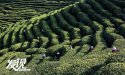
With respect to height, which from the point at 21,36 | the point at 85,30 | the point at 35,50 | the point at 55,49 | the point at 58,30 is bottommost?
the point at 21,36

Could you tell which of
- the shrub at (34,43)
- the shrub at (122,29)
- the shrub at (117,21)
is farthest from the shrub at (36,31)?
the shrub at (122,29)

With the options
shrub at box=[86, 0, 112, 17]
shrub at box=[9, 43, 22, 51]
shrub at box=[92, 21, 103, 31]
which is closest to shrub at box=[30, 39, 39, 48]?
shrub at box=[9, 43, 22, 51]

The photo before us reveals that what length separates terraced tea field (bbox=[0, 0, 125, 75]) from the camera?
32812 mm

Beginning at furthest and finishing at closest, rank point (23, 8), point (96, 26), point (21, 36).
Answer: point (23, 8), point (21, 36), point (96, 26)

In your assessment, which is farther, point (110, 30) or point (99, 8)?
point (99, 8)

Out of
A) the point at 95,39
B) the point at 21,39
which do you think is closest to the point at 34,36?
the point at 21,39

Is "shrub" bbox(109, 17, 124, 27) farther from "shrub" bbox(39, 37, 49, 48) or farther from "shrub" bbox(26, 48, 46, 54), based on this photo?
"shrub" bbox(26, 48, 46, 54)

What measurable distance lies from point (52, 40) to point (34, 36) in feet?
26.7

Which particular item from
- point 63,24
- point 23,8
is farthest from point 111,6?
point 23,8

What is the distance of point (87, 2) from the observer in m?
61.6

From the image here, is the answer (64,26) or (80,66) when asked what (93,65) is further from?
(64,26)

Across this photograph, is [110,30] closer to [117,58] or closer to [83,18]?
[83,18]

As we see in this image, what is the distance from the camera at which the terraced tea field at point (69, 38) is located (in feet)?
108

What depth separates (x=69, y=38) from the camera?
48.6 meters
